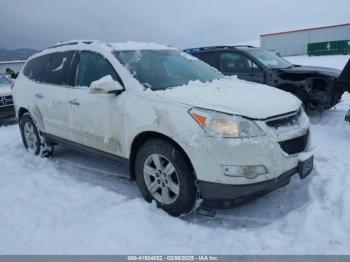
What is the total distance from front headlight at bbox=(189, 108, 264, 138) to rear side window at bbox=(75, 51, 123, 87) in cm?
141

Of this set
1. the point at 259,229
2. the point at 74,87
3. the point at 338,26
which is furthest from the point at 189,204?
the point at 338,26

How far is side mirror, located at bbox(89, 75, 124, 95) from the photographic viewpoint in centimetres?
379

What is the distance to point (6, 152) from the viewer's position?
21.2ft

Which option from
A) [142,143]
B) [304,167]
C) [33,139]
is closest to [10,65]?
[33,139]

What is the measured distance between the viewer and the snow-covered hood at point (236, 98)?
3.25 m

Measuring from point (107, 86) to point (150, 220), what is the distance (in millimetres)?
1531

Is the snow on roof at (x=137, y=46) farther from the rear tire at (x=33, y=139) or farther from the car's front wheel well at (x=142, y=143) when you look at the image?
the rear tire at (x=33, y=139)

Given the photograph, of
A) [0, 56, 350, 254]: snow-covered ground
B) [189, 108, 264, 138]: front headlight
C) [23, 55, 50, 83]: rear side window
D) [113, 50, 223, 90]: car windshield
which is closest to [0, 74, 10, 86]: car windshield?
[23, 55, 50, 83]: rear side window

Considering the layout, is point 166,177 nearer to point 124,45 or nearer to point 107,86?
point 107,86

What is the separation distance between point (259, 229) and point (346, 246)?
2.51 feet

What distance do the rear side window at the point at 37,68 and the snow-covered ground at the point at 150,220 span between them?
166 centimetres

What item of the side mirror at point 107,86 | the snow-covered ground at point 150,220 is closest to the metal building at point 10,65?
the snow-covered ground at point 150,220

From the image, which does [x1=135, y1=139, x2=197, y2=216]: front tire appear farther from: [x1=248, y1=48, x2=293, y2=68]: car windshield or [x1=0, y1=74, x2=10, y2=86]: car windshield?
[x1=0, y1=74, x2=10, y2=86]: car windshield

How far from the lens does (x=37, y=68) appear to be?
5734 mm
